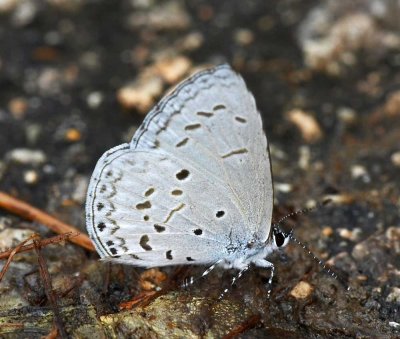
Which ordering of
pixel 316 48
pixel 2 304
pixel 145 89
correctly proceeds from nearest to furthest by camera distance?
pixel 2 304, pixel 145 89, pixel 316 48

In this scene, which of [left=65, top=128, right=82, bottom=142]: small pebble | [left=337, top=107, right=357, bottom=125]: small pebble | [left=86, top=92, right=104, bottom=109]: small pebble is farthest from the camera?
[left=86, top=92, right=104, bottom=109]: small pebble

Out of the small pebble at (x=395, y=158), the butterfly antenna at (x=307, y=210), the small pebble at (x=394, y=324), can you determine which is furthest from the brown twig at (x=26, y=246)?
the small pebble at (x=395, y=158)

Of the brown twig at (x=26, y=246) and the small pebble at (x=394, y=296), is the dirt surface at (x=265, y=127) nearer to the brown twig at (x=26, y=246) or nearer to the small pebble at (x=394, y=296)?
the small pebble at (x=394, y=296)

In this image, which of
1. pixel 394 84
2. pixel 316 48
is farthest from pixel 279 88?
pixel 394 84

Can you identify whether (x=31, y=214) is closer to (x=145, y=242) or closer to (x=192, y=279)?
(x=145, y=242)

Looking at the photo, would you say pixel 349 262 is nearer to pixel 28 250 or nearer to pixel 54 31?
pixel 28 250

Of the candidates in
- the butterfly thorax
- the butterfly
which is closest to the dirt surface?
the butterfly thorax

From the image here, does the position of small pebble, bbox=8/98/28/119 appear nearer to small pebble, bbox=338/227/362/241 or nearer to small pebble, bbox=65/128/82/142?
small pebble, bbox=65/128/82/142
